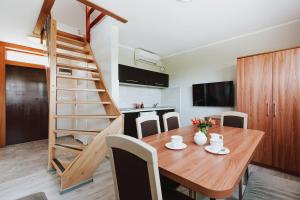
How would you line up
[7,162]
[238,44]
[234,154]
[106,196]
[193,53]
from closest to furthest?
1. [234,154]
2. [106,196]
3. [7,162]
4. [238,44]
5. [193,53]

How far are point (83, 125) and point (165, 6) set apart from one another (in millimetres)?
3311

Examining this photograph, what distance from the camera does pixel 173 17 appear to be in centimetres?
266

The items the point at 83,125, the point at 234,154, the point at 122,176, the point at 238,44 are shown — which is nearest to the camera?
the point at 122,176

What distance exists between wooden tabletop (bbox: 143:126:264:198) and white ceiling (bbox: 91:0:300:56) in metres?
2.12

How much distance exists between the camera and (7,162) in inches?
106

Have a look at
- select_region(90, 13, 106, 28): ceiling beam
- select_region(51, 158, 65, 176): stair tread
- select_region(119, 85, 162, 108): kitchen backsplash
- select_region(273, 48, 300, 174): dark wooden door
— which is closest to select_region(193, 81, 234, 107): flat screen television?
select_region(273, 48, 300, 174): dark wooden door

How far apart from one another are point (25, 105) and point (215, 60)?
5.10 meters

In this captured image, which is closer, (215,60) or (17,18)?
(17,18)

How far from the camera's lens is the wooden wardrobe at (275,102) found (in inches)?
88.4

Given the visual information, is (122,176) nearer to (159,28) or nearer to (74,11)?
(159,28)

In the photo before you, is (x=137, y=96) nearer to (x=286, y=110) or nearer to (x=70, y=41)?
(x=70, y=41)

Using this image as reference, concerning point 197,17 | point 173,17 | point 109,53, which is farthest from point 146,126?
point 197,17

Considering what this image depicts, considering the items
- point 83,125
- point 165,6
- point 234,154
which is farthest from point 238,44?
point 83,125

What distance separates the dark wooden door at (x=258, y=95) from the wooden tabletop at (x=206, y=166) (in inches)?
57.6
